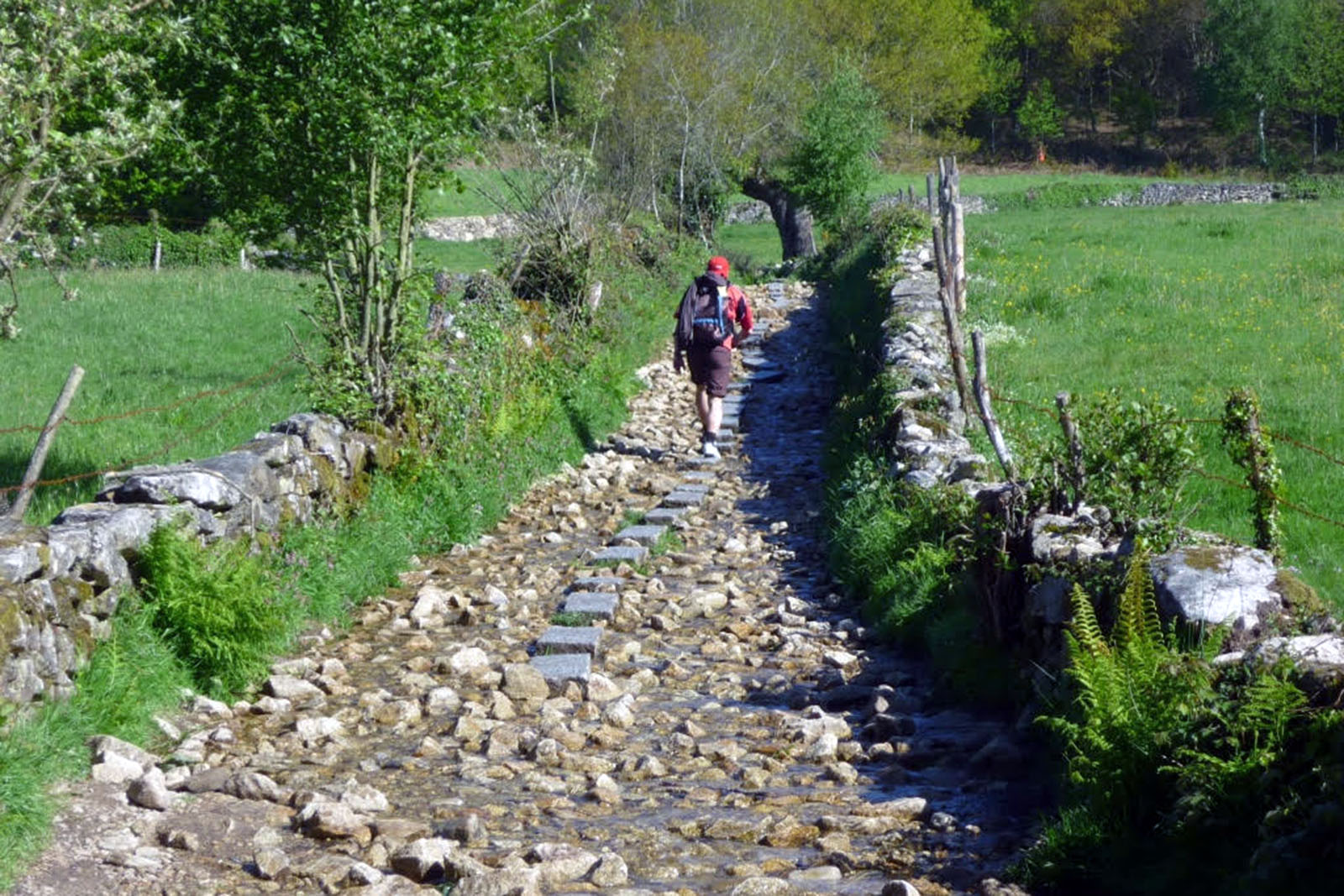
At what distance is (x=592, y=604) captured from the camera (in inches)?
368

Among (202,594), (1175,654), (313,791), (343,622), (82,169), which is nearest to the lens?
(1175,654)

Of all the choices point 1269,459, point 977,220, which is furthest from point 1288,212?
point 1269,459

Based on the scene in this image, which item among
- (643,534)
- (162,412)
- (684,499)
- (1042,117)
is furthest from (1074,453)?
(1042,117)

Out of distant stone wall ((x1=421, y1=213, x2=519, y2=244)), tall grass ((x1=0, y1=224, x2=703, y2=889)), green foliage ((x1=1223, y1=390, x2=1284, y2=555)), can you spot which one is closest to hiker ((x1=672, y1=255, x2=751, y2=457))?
tall grass ((x1=0, y1=224, x2=703, y2=889))

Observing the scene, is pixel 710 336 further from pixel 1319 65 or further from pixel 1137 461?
pixel 1319 65

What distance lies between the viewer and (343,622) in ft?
30.2

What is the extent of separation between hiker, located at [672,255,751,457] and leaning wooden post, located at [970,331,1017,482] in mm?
4902

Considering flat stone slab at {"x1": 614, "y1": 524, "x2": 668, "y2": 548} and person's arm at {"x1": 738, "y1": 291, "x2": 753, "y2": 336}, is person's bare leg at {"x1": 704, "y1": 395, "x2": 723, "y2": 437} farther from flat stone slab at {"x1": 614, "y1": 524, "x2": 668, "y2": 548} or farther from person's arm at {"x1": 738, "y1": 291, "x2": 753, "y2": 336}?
flat stone slab at {"x1": 614, "y1": 524, "x2": 668, "y2": 548}

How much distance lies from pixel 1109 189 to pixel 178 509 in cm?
5218

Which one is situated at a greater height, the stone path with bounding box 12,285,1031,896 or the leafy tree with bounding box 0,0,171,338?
the leafy tree with bounding box 0,0,171,338

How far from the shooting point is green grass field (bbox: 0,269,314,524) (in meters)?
12.7

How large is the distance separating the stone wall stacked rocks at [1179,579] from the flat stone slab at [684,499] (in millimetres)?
2409

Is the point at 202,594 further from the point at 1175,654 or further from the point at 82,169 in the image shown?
the point at 1175,654

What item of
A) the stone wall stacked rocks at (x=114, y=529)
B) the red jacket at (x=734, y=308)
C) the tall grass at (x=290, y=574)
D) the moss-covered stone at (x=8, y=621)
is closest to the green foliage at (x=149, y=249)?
the tall grass at (x=290, y=574)
